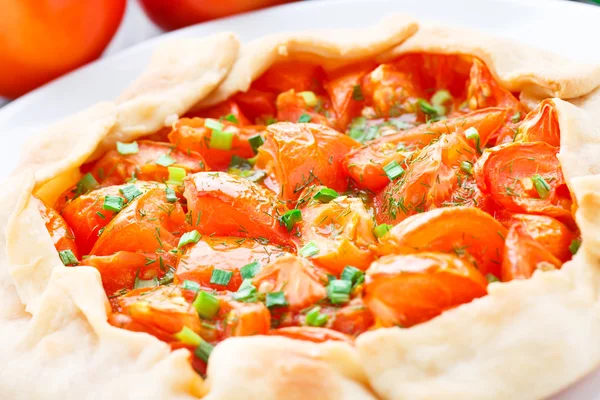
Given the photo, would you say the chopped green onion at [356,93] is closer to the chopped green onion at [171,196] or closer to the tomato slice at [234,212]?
the tomato slice at [234,212]

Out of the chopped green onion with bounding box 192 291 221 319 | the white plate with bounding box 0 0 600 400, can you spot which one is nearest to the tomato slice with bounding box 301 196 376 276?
the chopped green onion with bounding box 192 291 221 319

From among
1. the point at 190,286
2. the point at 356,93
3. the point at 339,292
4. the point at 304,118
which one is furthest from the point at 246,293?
the point at 356,93

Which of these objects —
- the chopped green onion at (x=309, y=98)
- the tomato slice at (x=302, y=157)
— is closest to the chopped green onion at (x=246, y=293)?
the tomato slice at (x=302, y=157)

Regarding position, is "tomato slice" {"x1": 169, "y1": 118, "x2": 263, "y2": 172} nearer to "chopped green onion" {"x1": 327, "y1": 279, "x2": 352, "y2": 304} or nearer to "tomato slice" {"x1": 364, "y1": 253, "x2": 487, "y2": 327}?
"chopped green onion" {"x1": 327, "y1": 279, "x2": 352, "y2": 304}

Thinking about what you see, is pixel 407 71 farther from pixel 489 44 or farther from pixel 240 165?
pixel 240 165

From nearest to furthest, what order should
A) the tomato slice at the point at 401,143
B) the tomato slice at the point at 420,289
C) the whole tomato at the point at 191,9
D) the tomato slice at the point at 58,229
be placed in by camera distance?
the tomato slice at the point at 420,289 < the tomato slice at the point at 58,229 < the tomato slice at the point at 401,143 < the whole tomato at the point at 191,9

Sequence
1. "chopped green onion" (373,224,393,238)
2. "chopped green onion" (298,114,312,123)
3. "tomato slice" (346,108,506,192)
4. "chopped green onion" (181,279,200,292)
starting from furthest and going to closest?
"chopped green onion" (298,114,312,123), "tomato slice" (346,108,506,192), "chopped green onion" (373,224,393,238), "chopped green onion" (181,279,200,292)
